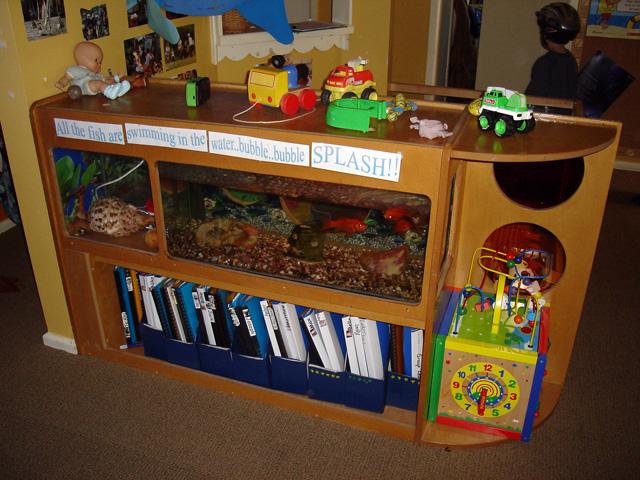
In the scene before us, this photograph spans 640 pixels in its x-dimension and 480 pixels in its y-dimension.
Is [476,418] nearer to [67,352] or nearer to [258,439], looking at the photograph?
[258,439]

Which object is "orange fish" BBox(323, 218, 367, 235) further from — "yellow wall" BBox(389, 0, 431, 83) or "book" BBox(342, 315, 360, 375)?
"yellow wall" BBox(389, 0, 431, 83)

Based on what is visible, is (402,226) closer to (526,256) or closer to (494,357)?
(494,357)

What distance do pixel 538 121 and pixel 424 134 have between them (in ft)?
1.21

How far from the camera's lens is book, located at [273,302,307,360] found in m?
1.80

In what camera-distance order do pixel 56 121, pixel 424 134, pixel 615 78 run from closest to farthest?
pixel 424 134, pixel 56 121, pixel 615 78

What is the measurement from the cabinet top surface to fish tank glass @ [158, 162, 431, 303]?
0.47 feet

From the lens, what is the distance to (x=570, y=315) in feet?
5.98

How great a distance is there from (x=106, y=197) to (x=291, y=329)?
76cm

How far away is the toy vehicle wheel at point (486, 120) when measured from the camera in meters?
1.48

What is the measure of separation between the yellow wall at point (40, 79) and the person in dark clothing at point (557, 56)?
1.33 metres

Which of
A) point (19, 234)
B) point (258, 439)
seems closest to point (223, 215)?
point (258, 439)

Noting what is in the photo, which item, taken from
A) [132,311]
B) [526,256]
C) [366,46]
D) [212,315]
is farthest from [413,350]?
[366,46]

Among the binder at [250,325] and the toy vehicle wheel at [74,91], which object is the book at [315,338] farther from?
the toy vehicle wheel at [74,91]

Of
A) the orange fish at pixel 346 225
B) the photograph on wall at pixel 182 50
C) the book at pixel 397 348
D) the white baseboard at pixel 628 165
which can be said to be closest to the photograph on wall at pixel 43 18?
the photograph on wall at pixel 182 50
